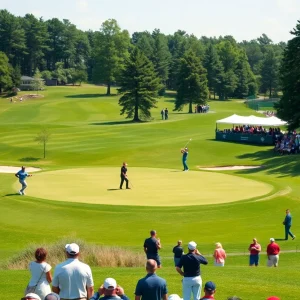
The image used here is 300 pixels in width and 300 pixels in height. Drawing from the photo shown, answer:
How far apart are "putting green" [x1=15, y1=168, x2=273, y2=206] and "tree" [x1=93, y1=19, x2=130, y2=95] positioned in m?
98.4

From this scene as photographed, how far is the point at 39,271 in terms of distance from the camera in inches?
472

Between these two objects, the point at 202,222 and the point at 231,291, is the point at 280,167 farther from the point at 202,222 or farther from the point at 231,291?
the point at 231,291

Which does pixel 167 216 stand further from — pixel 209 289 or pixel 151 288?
pixel 209 289

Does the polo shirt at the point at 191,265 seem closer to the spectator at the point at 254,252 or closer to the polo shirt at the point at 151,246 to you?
the polo shirt at the point at 151,246

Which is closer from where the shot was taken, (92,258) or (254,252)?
(92,258)

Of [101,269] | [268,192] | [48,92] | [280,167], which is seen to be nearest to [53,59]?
[48,92]

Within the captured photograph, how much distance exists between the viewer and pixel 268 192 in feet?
112

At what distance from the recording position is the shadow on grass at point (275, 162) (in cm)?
5084

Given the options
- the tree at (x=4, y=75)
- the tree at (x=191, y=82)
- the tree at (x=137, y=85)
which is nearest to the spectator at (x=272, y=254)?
the tree at (x=137, y=85)

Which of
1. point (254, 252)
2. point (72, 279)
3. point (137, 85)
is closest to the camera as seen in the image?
point (72, 279)

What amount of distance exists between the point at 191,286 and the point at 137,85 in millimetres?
70593

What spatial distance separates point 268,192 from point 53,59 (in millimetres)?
168021

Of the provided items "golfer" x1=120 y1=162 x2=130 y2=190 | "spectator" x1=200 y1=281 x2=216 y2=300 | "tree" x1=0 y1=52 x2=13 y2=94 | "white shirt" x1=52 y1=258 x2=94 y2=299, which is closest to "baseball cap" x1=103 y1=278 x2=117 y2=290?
"white shirt" x1=52 y1=258 x2=94 y2=299

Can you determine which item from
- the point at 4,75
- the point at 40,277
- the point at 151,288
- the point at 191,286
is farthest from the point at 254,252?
the point at 4,75
